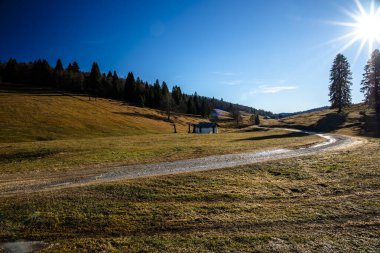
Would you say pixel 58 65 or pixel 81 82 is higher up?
pixel 58 65

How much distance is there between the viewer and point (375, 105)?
62.7m

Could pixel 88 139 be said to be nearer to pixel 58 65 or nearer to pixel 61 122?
pixel 61 122

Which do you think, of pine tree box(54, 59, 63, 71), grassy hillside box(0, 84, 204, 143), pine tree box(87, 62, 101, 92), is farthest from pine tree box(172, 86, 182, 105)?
pine tree box(54, 59, 63, 71)

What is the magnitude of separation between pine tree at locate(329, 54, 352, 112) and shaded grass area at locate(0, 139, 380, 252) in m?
66.1

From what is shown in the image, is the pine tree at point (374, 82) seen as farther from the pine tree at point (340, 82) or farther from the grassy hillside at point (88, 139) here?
the grassy hillside at point (88, 139)

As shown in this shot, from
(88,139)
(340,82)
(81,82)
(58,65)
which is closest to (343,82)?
(340,82)

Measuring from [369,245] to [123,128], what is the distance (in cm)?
6701

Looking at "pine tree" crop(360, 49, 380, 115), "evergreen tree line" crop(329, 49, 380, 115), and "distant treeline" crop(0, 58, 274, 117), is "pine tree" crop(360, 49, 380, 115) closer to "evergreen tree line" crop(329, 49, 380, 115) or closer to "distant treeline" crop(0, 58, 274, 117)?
"evergreen tree line" crop(329, 49, 380, 115)

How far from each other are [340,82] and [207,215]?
7730cm

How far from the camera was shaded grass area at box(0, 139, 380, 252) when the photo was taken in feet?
30.1

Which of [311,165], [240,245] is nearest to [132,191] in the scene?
[240,245]

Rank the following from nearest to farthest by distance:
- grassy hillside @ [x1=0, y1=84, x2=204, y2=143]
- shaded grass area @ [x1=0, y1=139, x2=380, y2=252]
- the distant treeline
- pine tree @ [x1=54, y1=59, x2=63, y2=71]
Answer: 1. shaded grass area @ [x1=0, y1=139, x2=380, y2=252]
2. grassy hillside @ [x1=0, y1=84, x2=204, y2=143]
3. the distant treeline
4. pine tree @ [x1=54, y1=59, x2=63, y2=71]

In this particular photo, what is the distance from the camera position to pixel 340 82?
73.0 m

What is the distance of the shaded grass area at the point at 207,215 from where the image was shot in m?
9.19
